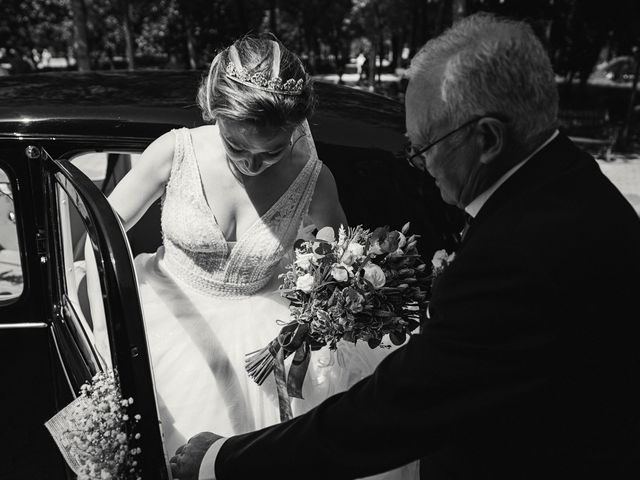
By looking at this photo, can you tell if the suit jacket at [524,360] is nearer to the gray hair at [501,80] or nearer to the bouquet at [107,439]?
the gray hair at [501,80]

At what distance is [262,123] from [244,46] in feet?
1.11

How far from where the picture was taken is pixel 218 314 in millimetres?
2260

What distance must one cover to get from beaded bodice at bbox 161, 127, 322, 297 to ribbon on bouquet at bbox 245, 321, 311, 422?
1.28ft

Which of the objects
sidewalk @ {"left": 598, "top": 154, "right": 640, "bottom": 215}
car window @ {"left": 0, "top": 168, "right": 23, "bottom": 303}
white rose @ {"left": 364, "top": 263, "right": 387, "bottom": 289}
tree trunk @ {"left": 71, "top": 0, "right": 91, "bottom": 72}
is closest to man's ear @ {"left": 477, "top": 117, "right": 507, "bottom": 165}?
white rose @ {"left": 364, "top": 263, "right": 387, "bottom": 289}

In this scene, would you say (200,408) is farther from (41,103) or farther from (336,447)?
(41,103)

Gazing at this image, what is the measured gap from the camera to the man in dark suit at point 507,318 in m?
0.99

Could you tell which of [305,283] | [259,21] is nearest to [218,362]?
[305,283]

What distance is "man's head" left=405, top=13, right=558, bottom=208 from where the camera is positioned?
1.08 metres

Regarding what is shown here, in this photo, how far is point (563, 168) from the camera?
3.61 ft

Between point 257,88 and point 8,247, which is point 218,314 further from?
point 8,247

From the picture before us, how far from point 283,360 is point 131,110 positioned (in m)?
1.24

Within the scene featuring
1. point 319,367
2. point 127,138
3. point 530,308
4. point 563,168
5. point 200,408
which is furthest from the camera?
point 127,138

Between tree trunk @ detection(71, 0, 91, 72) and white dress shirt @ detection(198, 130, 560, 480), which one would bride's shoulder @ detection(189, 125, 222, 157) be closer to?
white dress shirt @ detection(198, 130, 560, 480)

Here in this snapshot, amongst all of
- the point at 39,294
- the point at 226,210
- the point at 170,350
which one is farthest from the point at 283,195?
the point at 39,294
